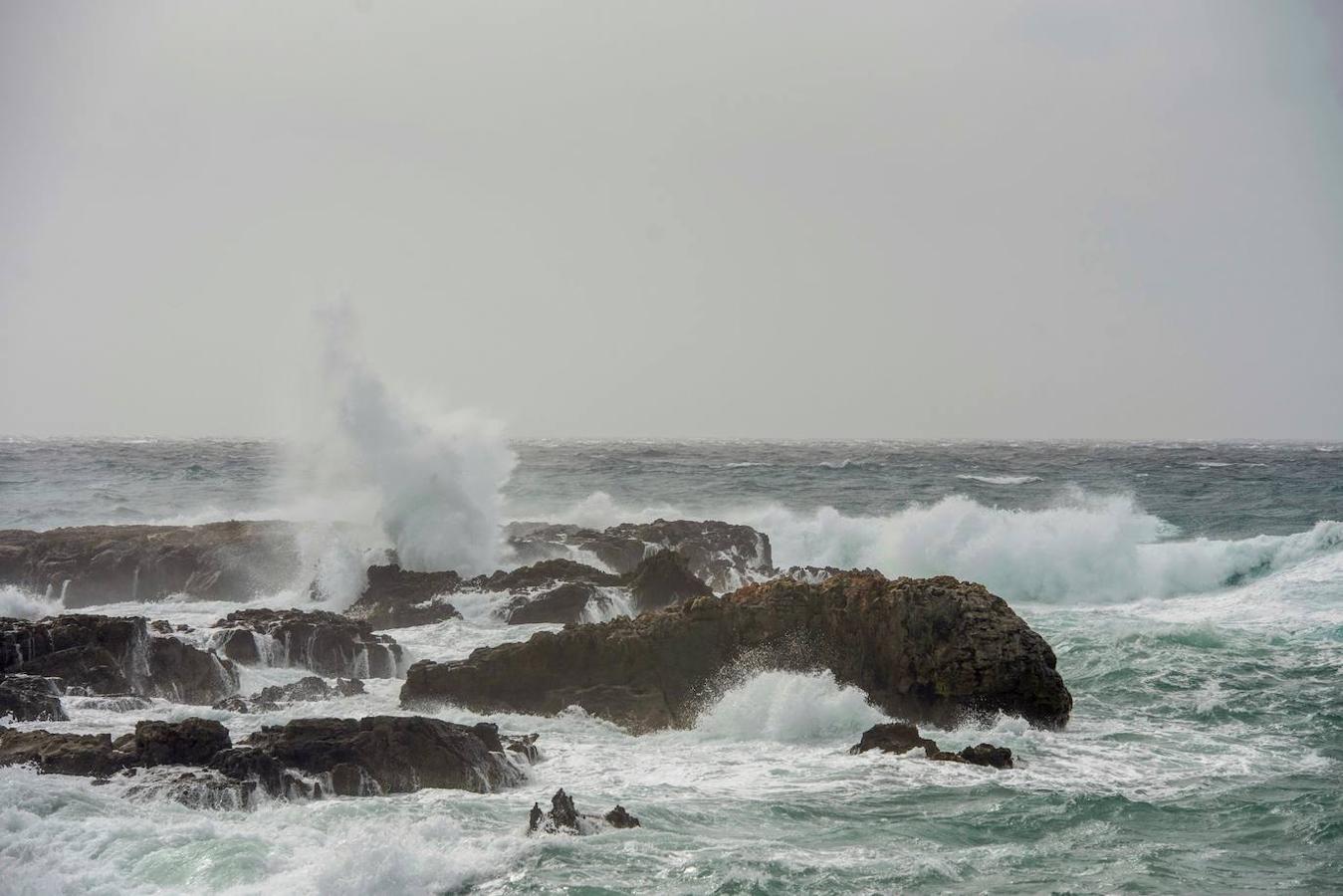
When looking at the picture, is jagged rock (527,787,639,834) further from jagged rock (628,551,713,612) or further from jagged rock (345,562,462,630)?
jagged rock (345,562,462,630)

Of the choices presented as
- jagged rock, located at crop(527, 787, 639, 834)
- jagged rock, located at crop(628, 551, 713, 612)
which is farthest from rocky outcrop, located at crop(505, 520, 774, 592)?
jagged rock, located at crop(527, 787, 639, 834)

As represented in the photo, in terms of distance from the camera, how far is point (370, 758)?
31.9 feet

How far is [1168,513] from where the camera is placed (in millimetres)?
35094

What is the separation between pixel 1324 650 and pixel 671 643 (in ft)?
32.5

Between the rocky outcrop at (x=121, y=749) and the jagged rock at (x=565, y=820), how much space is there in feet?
10.1

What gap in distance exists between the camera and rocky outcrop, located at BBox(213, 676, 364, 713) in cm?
1254

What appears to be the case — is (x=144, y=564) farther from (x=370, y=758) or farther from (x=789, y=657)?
(x=789, y=657)

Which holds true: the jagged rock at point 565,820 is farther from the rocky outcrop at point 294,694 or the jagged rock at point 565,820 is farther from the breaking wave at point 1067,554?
the breaking wave at point 1067,554

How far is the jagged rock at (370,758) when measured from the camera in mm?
9328

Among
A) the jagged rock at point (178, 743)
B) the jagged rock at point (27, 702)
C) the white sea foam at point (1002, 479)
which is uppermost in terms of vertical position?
the white sea foam at point (1002, 479)

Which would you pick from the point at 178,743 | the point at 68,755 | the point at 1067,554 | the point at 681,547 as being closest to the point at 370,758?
the point at 178,743

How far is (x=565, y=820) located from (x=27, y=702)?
661cm

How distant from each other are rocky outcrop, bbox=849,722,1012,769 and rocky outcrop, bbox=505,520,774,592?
10.8 m

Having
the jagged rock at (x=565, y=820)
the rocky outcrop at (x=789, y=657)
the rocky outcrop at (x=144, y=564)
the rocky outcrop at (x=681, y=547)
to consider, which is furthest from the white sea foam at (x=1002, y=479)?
the jagged rock at (x=565, y=820)
